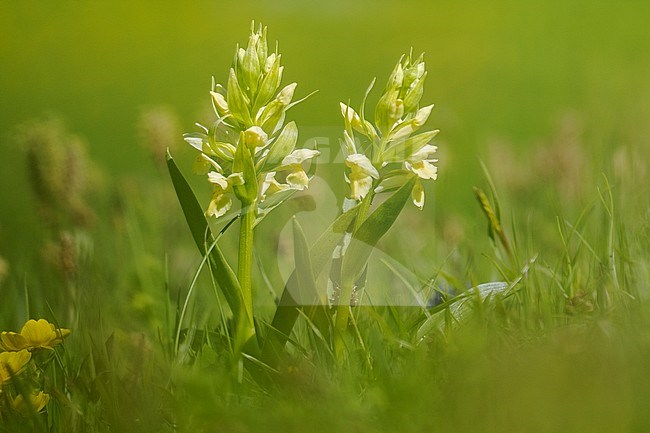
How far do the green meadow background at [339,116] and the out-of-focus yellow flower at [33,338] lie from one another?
0.02 metres

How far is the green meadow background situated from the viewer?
2.10ft

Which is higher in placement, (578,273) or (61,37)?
(61,37)

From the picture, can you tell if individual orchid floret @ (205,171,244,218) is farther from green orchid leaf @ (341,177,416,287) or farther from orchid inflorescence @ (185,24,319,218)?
green orchid leaf @ (341,177,416,287)

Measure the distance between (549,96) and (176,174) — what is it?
34cm

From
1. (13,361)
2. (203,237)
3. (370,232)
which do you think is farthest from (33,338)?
(370,232)

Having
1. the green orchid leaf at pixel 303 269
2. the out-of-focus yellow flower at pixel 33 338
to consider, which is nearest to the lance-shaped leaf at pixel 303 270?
the green orchid leaf at pixel 303 269

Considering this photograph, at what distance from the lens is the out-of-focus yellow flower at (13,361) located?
0.56 meters

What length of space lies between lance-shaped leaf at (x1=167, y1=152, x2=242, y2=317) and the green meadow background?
5 cm

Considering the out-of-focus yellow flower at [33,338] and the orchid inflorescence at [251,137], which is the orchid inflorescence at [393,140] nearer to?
the orchid inflorescence at [251,137]

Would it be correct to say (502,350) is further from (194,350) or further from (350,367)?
(194,350)

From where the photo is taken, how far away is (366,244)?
0.60 meters

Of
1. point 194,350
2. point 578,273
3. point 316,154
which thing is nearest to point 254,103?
point 316,154

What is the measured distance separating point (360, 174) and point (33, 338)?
11.0 inches

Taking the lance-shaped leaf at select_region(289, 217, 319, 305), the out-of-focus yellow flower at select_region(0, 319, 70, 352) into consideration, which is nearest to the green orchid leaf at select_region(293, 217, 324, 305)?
the lance-shaped leaf at select_region(289, 217, 319, 305)
